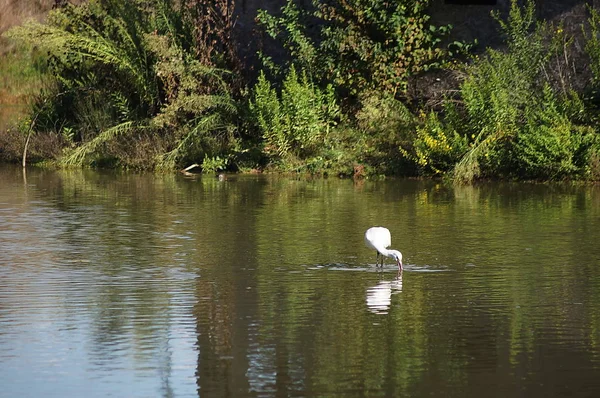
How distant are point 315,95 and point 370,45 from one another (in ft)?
5.15

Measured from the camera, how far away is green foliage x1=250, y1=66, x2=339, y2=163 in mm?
23828

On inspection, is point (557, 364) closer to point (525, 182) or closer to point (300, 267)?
point (300, 267)

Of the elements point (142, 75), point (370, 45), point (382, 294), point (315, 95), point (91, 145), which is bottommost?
point (382, 294)

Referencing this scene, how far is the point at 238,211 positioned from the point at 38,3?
24868 millimetres

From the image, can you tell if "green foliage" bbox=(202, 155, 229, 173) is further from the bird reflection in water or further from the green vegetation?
the bird reflection in water

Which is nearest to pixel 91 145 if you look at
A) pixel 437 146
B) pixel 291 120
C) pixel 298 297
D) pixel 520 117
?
pixel 291 120

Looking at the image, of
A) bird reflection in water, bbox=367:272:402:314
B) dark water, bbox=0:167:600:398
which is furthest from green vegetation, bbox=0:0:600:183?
bird reflection in water, bbox=367:272:402:314

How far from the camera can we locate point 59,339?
33.3 ft

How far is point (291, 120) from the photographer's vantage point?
24.1 meters

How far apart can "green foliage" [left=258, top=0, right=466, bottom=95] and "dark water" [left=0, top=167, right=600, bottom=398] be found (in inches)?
221

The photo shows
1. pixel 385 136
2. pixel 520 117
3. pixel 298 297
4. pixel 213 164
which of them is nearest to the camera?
pixel 298 297

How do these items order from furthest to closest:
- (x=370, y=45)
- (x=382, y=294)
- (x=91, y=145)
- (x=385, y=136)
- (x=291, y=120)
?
(x=91, y=145), (x=370, y=45), (x=291, y=120), (x=385, y=136), (x=382, y=294)

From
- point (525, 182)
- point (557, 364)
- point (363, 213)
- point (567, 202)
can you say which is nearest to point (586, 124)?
point (525, 182)

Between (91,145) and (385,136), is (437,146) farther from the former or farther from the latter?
(91,145)
